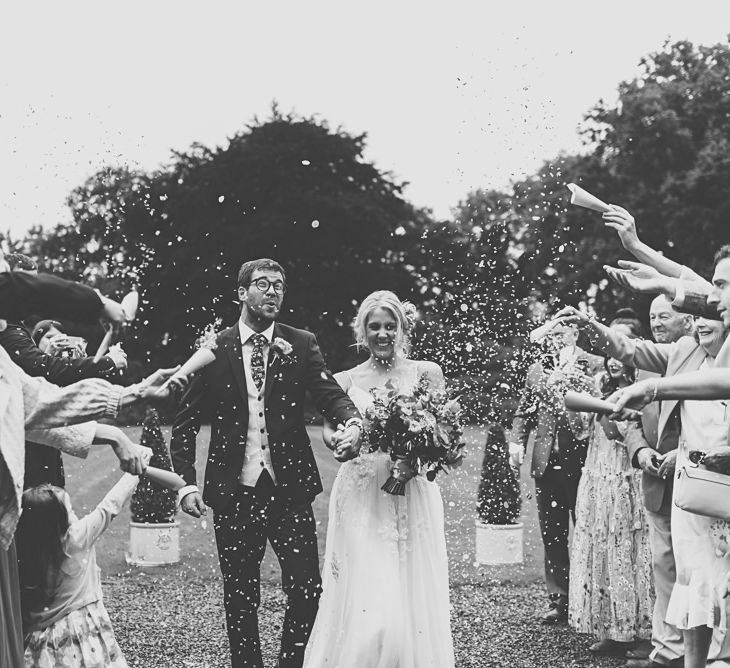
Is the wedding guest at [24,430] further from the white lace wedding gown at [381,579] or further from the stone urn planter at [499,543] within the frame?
the stone urn planter at [499,543]

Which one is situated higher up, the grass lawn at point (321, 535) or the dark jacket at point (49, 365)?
the dark jacket at point (49, 365)

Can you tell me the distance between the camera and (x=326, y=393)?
662 centimetres

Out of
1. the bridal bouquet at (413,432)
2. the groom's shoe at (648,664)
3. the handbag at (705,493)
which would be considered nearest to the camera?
the handbag at (705,493)

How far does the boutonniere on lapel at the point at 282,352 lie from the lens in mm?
6609

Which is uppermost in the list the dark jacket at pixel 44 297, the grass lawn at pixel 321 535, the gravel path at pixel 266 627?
the dark jacket at pixel 44 297

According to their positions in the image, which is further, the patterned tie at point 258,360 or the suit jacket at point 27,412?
the patterned tie at point 258,360

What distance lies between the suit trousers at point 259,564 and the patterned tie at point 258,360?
0.61 meters

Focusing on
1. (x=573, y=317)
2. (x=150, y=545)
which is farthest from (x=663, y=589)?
(x=150, y=545)

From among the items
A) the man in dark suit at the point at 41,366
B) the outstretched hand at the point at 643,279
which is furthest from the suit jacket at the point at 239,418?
the outstretched hand at the point at 643,279

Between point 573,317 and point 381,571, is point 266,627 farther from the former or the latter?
point 573,317

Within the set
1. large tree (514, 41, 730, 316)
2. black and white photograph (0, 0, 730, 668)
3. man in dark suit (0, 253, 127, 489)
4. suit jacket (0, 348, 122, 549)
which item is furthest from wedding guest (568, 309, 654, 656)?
large tree (514, 41, 730, 316)

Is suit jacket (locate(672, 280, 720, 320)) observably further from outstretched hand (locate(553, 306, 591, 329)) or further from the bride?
the bride

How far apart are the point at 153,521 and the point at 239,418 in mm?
6134

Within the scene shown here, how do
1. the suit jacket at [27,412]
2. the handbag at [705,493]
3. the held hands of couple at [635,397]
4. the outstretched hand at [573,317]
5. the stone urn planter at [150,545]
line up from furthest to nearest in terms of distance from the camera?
the stone urn planter at [150,545] → the outstretched hand at [573,317] → the handbag at [705,493] → the held hands of couple at [635,397] → the suit jacket at [27,412]
